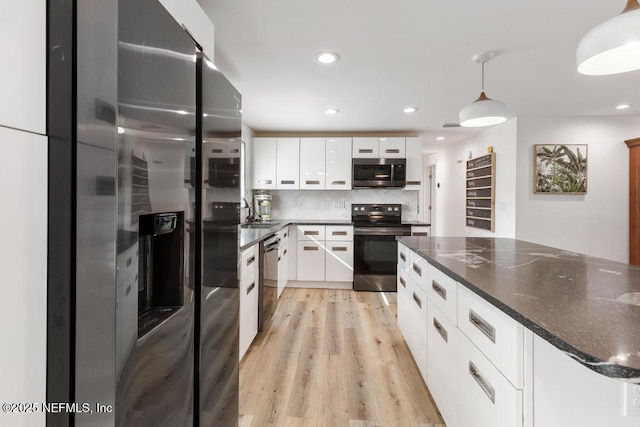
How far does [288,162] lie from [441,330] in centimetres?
341

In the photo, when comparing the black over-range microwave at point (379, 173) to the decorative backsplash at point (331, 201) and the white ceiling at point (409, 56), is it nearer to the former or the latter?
the decorative backsplash at point (331, 201)

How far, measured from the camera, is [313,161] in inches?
174

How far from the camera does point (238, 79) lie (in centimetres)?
275

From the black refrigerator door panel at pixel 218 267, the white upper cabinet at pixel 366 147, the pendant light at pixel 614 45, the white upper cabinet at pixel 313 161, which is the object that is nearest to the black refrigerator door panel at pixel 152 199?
the black refrigerator door panel at pixel 218 267

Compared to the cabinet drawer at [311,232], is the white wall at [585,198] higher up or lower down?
higher up

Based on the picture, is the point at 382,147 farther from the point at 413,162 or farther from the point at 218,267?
the point at 218,267

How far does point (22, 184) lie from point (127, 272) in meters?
0.22

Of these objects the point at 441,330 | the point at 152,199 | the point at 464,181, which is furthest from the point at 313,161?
the point at 152,199

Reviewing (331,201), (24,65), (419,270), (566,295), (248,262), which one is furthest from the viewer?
(331,201)

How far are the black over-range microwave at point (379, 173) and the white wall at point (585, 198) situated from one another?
1518mm

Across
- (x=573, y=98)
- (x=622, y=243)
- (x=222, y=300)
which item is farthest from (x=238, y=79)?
(x=622, y=243)

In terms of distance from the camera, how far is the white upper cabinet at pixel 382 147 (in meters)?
4.38

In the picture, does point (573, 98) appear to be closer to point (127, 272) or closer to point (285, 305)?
point (285, 305)

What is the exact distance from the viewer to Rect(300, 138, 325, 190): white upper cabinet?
4414 mm
